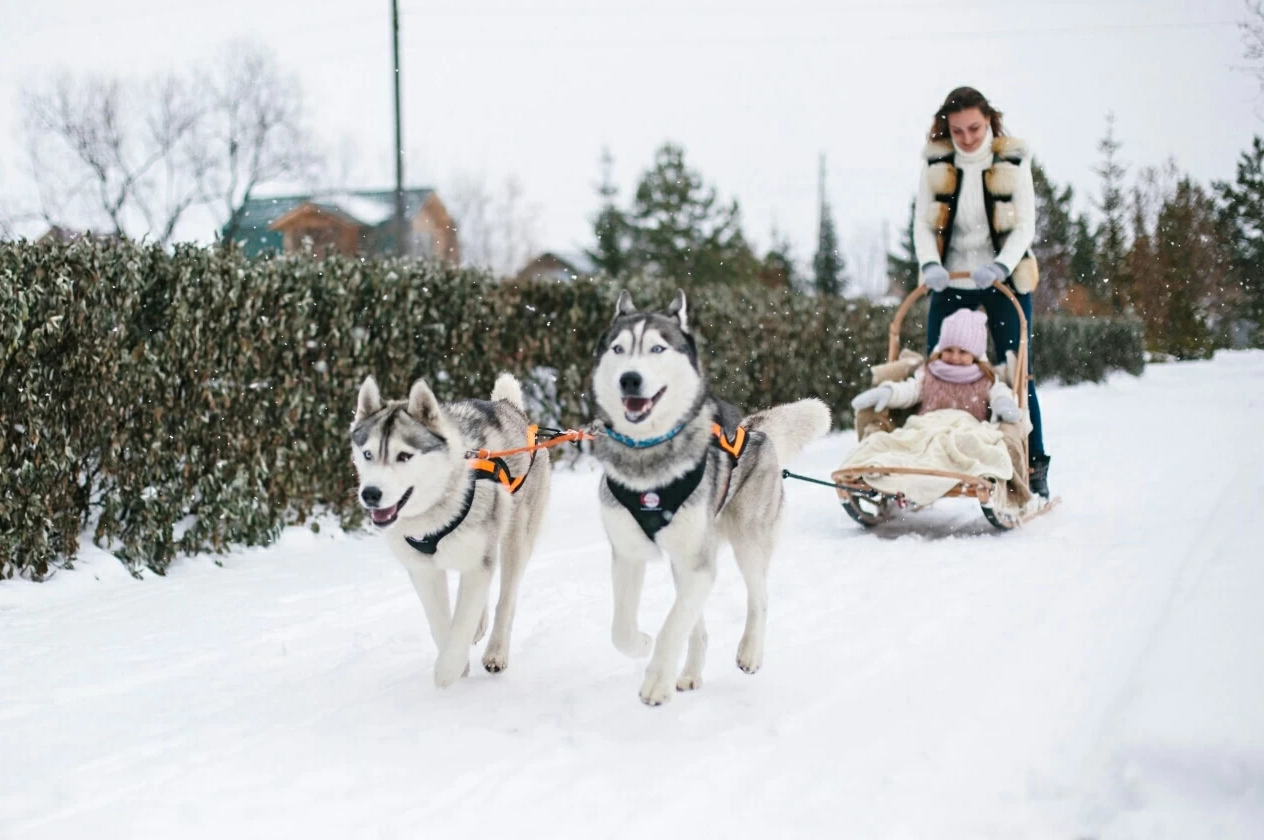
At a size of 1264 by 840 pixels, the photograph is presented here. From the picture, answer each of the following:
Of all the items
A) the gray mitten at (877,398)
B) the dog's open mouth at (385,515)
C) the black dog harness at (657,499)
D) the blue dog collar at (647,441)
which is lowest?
the gray mitten at (877,398)

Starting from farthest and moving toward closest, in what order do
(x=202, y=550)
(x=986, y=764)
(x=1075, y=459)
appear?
(x=1075, y=459), (x=202, y=550), (x=986, y=764)

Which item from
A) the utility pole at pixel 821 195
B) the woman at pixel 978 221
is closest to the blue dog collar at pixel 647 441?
the woman at pixel 978 221

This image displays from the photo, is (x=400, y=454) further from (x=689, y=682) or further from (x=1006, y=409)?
(x=1006, y=409)

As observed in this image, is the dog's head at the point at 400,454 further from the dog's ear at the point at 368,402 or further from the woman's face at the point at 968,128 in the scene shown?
the woman's face at the point at 968,128

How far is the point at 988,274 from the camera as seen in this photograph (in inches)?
256

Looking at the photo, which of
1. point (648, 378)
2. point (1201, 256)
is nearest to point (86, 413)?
point (648, 378)

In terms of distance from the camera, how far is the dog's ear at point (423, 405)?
3.62m

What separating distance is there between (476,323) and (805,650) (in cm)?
514

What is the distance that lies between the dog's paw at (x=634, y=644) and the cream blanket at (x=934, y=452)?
118 inches

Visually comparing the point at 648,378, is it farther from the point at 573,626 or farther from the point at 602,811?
the point at 573,626

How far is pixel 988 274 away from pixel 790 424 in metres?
2.89

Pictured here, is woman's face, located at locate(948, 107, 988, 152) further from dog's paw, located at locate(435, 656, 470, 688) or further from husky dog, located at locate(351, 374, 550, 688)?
dog's paw, located at locate(435, 656, 470, 688)

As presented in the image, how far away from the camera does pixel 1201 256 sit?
857 inches

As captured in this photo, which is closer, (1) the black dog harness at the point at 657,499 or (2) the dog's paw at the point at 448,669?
(1) the black dog harness at the point at 657,499
